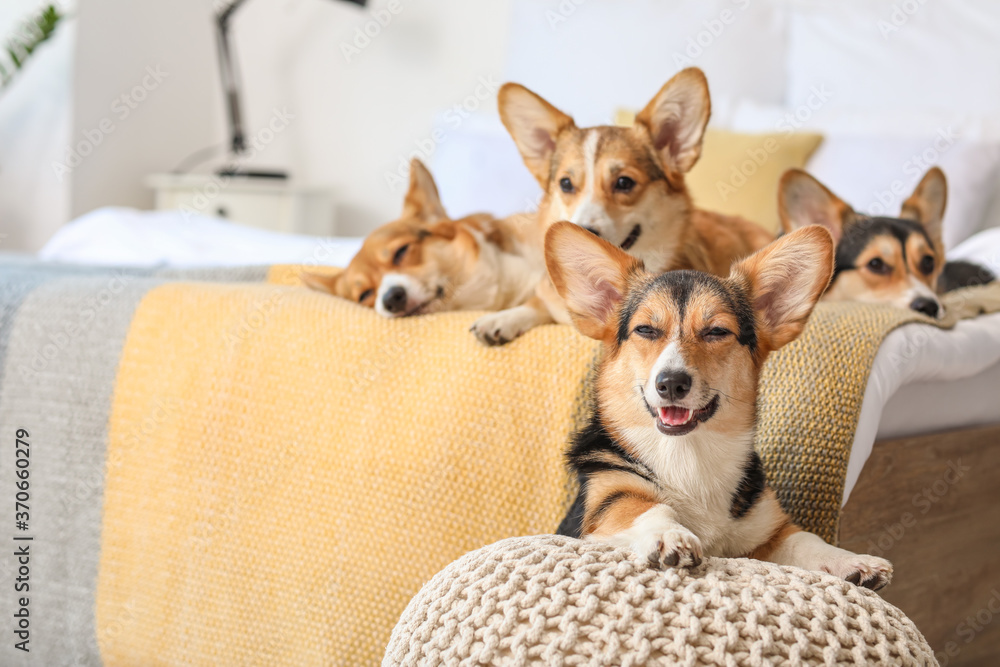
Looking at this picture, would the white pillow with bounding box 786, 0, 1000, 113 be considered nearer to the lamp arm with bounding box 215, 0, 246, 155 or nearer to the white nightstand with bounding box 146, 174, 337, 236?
the white nightstand with bounding box 146, 174, 337, 236

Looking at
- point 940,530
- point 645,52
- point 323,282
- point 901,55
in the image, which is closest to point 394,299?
point 323,282

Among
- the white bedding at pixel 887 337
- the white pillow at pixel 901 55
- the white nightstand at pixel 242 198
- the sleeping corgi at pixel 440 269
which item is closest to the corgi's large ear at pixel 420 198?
the sleeping corgi at pixel 440 269

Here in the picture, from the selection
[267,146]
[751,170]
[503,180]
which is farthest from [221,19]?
[751,170]

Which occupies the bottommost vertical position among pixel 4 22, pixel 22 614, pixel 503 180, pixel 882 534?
pixel 22 614

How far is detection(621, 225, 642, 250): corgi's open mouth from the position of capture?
62.2 inches

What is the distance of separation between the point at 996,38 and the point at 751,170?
1.18 metres

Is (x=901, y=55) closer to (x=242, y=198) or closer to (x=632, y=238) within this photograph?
(x=632, y=238)

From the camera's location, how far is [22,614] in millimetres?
1665

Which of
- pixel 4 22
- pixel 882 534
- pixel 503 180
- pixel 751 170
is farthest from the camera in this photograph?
pixel 4 22

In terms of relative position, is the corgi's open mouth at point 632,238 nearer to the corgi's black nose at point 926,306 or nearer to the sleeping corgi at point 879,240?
the sleeping corgi at point 879,240

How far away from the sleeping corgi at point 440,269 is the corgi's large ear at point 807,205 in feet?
1.86

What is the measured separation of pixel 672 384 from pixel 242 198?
140 inches

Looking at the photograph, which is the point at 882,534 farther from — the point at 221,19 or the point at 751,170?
the point at 221,19

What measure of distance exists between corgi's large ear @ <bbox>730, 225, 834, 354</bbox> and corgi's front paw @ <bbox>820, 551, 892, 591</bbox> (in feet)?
0.96
